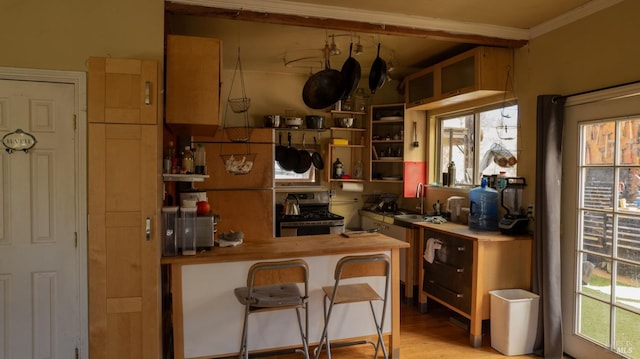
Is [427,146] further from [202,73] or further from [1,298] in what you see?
[1,298]

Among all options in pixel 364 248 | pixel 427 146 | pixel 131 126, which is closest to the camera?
pixel 131 126

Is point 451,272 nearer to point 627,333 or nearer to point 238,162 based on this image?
point 627,333

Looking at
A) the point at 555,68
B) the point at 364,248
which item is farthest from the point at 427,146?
the point at 364,248

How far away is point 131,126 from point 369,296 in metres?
1.81

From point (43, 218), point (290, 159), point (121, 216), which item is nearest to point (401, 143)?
point (290, 159)

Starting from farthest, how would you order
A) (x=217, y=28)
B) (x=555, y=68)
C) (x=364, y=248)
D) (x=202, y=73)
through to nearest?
(x=217, y=28) → (x=555, y=68) → (x=364, y=248) → (x=202, y=73)

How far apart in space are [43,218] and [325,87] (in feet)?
7.10

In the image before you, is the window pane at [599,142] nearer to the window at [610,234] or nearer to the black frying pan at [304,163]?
the window at [610,234]

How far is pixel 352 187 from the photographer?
5.05 metres

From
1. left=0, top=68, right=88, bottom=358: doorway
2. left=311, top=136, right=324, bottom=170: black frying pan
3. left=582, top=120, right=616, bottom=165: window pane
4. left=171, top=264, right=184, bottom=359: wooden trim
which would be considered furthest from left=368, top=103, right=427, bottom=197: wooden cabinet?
left=0, top=68, right=88, bottom=358: doorway

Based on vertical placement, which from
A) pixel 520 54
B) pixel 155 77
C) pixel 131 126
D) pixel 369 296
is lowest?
pixel 369 296

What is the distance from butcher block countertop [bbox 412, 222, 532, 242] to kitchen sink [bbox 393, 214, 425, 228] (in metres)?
0.17

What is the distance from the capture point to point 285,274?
2.31 m

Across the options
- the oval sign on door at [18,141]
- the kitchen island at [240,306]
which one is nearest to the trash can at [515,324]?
the kitchen island at [240,306]
